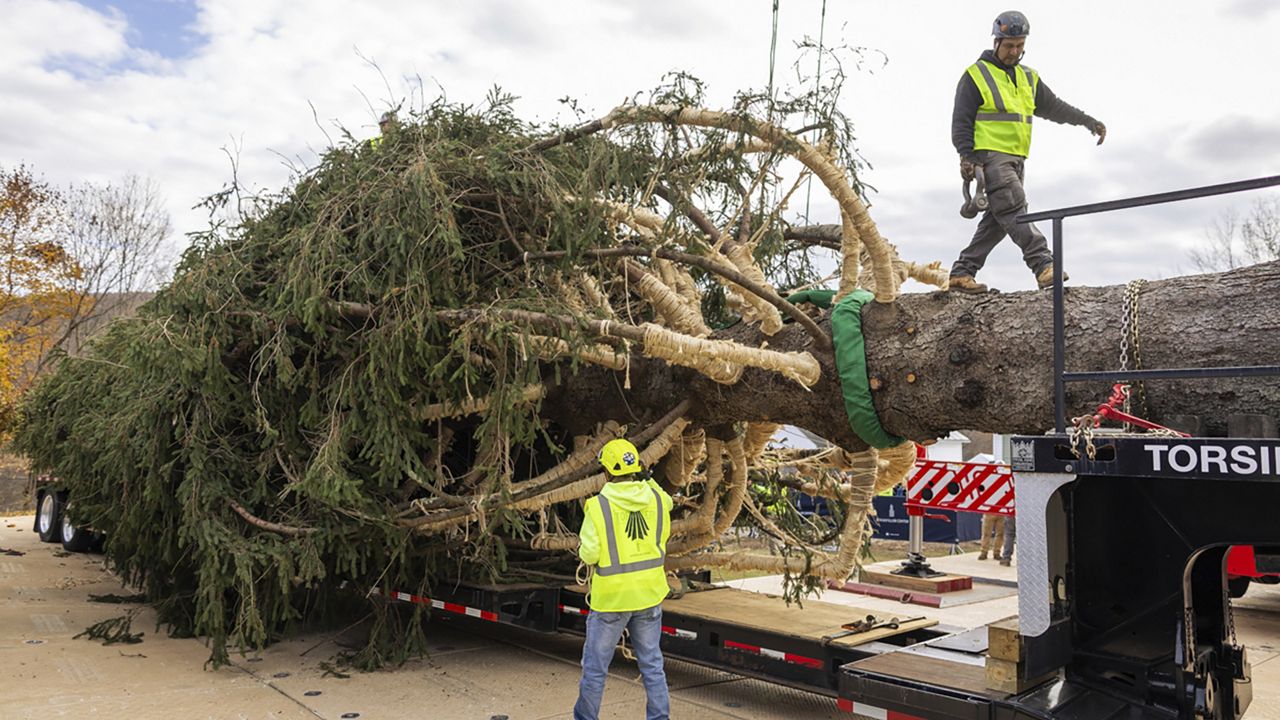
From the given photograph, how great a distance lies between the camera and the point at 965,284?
17.2 ft

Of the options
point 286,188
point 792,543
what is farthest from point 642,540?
point 286,188

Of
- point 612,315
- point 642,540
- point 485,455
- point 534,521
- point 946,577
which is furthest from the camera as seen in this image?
point 946,577

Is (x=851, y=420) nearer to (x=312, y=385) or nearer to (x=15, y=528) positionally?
(x=312, y=385)

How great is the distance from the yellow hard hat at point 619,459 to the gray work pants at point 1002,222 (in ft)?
6.72

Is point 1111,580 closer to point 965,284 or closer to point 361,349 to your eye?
point 965,284

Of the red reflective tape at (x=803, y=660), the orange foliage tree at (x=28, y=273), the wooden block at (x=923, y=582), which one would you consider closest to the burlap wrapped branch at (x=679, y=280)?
the red reflective tape at (x=803, y=660)

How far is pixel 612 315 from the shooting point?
5547mm

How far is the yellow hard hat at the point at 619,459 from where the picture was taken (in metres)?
5.08

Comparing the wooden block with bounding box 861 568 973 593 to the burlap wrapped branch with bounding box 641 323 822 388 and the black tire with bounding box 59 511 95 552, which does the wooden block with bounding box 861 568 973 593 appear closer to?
the burlap wrapped branch with bounding box 641 323 822 388

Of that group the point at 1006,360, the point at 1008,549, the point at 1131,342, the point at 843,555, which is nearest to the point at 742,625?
the point at 843,555

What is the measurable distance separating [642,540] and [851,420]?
129cm

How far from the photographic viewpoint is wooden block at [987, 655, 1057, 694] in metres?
3.80

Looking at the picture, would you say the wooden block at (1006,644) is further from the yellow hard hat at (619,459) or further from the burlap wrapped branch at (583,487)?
the burlap wrapped branch at (583,487)

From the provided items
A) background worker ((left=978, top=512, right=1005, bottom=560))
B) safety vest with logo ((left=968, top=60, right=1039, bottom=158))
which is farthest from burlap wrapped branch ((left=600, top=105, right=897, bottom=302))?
background worker ((left=978, top=512, right=1005, bottom=560))
